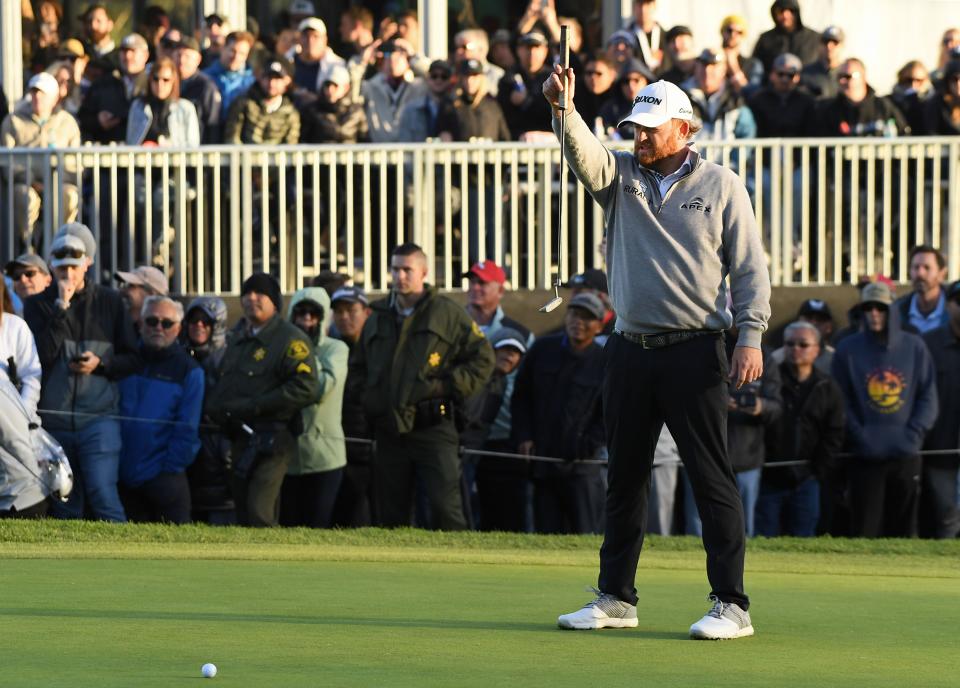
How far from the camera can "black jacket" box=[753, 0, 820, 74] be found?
17.3 m

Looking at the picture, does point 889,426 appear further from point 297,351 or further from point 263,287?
point 263,287

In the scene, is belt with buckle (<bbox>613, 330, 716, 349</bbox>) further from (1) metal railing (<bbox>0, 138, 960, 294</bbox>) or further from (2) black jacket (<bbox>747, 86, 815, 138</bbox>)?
(2) black jacket (<bbox>747, 86, 815, 138</bbox>)

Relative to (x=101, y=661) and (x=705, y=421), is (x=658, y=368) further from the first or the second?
(x=101, y=661)

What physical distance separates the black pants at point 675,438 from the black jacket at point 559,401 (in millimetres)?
5424

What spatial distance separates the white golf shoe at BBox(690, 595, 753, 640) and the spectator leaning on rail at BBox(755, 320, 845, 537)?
648cm

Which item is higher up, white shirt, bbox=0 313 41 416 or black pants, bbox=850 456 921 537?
white shirt, bbox=0 313 41 416

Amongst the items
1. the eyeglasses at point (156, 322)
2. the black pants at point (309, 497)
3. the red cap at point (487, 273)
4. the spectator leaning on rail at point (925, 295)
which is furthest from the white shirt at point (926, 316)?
the eyeglasses at point (156, 322)

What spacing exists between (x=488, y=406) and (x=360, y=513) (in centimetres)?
110

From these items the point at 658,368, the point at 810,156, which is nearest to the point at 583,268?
the point at 810,156

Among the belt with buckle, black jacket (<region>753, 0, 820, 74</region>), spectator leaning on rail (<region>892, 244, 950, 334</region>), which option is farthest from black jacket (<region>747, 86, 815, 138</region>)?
the belt with buckle

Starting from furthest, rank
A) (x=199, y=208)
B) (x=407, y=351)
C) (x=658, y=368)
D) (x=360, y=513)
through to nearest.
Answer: (x=199, y=208) < (x=360, y=513) < (x=407, y=351) < (x=658, y=368)

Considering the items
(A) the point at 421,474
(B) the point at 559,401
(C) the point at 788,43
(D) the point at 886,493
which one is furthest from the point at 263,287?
(C) the point at 788,43

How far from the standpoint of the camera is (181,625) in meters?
6.36

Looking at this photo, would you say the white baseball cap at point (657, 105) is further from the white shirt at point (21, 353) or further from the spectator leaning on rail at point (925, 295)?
the spectator leaning on rail at point (925, 295)
